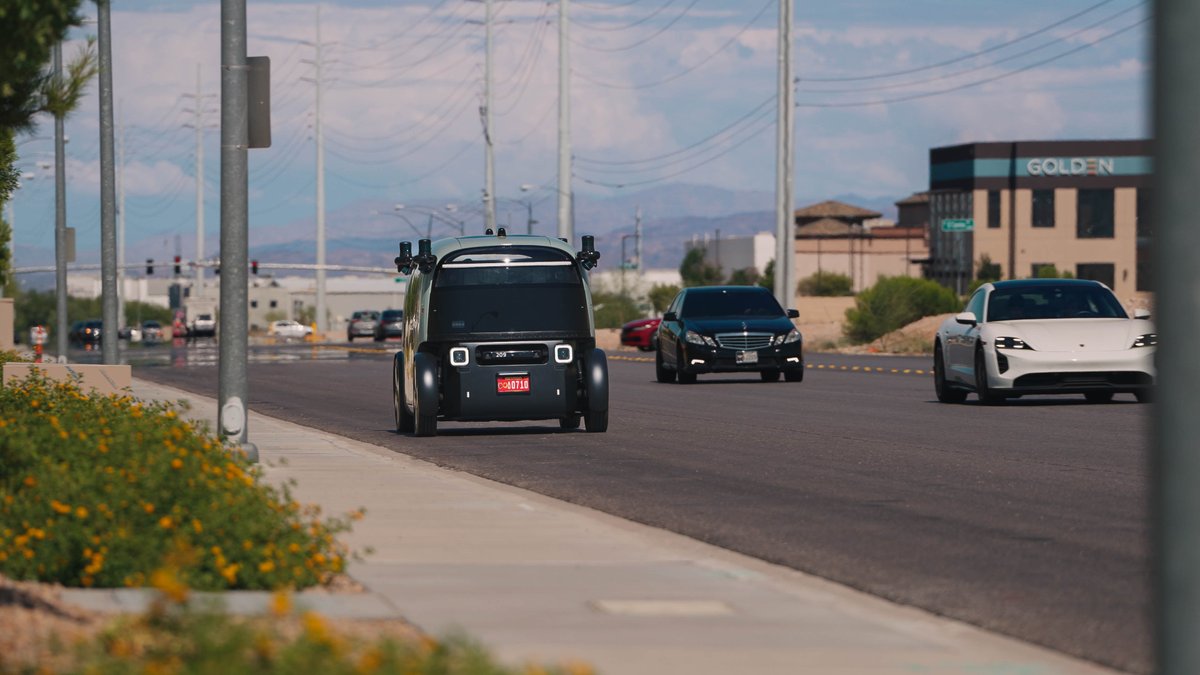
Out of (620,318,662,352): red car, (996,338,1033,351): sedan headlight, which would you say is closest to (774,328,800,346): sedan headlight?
(996,338,1033,351): sedan headlight

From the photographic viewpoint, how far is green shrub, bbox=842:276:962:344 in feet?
215

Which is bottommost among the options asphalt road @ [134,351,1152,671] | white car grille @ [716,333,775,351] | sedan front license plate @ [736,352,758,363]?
asphalt road @ [134,351,1152,671]

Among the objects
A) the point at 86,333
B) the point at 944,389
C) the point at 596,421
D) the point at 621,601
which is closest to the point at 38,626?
the point at 621,601

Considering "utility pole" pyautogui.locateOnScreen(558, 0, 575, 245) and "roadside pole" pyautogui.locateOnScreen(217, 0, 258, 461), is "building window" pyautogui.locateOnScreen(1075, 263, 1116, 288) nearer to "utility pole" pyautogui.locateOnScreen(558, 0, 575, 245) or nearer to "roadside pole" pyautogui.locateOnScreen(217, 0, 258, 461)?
"utility pole" pyautogui.locateOnScreen(558, 0, 575, 245)

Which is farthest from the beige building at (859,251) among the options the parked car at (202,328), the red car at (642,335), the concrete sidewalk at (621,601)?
the concrete sidewalk at (621,601)

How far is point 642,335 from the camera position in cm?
6781

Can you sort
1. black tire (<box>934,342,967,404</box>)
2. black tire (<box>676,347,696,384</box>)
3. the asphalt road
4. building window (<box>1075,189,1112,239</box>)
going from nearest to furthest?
the asphalt road < black tire (<box>934,342,967,404</box>) < black tire (<box>676,347,696,384</box>) < building window (<box>1075,189,1112,239</box>)

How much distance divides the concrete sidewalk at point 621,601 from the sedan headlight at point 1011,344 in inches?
479

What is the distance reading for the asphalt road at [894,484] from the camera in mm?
9883

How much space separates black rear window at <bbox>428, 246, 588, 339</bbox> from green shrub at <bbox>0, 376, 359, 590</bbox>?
927 cm

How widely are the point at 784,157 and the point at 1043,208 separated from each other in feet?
252

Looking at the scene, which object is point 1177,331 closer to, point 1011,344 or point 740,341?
point 1011,344

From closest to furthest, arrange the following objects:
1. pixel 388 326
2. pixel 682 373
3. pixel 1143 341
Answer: pixel 1143 341 < pixel 682 373 < pixel 388 326

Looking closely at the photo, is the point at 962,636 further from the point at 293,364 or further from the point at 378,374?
the point at 293,364
